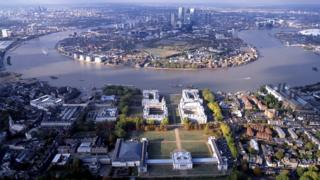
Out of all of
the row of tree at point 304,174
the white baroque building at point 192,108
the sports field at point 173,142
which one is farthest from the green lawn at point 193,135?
the row of tree at point 304,174

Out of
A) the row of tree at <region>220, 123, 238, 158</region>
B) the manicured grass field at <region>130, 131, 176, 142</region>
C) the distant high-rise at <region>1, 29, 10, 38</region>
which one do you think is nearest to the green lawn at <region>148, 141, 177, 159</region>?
the manicured grass field at <region>130, 131, 176, 142</region>

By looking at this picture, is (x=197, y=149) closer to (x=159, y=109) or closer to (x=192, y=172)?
(x=192, y=172)

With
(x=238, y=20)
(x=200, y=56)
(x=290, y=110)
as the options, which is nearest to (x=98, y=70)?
(x=200, y=56)

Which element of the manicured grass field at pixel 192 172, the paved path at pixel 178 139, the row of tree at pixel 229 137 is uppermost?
the row of tree at pixel 229 137

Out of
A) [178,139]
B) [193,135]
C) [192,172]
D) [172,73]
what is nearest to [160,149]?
[178,139]

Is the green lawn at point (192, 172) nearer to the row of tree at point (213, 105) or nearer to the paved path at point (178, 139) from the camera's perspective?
the paved path at point (178, 139)

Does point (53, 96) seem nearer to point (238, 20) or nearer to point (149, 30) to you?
point (149, 30)

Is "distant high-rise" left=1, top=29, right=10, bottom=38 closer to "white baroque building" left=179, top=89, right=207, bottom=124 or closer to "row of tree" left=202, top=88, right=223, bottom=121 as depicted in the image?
"white baroque building" left=179, top=89, right=207, bottom=124
